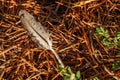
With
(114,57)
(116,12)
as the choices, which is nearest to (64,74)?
(114,57)

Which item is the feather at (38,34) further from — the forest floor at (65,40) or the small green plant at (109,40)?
the small green plant at (109,40)

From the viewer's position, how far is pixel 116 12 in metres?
2.11

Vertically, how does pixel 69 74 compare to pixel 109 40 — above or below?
below

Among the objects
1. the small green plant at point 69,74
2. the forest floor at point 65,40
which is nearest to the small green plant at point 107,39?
the forest floor at point 65,40

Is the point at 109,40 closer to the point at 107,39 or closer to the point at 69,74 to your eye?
the point at 107,39

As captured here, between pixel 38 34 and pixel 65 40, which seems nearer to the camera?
pixel 38 34

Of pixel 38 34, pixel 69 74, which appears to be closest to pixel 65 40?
pixel 38 34

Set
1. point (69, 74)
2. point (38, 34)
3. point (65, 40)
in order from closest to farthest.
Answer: point (69, 74)
point (38, 34)
point (65, 40)

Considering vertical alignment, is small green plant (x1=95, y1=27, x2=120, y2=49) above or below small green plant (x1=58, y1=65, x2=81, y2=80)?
above

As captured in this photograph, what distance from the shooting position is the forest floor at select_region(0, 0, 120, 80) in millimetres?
1897

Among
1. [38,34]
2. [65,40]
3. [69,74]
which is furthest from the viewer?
[65,40]

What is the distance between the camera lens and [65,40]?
2.01m

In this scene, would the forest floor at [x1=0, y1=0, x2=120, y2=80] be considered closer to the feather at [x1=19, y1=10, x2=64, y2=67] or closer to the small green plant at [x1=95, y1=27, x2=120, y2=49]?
the small green plant at [x1=95, y1=27, x2=120, y2=49]

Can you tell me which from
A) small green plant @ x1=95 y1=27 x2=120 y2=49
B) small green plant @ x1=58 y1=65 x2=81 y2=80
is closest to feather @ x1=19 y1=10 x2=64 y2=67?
small green plant @ x1=58 y1=65 x2=81 y2=80
